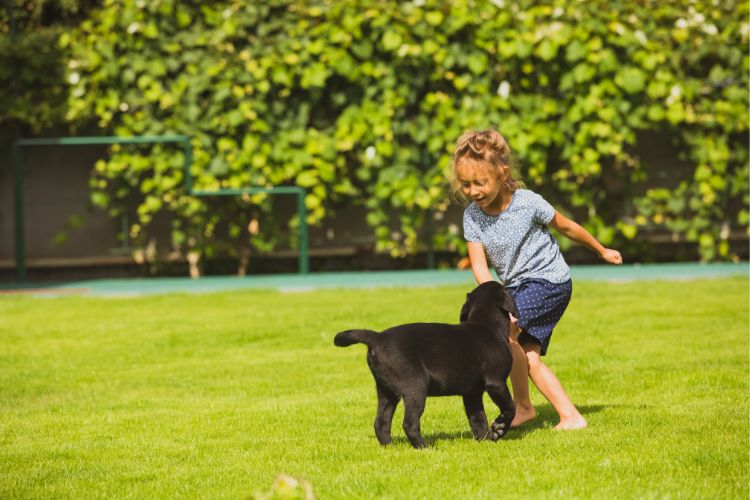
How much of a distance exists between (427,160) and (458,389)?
7.78 m

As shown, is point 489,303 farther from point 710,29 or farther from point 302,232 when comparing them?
point 710,29

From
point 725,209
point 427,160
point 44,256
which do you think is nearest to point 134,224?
point 44,256

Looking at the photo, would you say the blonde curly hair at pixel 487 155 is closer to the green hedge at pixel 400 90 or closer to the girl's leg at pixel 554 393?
the girl's leg at pixel 554 393

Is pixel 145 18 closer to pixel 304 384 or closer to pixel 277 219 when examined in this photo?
pixel 277 219

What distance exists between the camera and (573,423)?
16.8 feet

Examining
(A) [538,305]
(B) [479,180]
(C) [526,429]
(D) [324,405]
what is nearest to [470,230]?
(B) [479,180]

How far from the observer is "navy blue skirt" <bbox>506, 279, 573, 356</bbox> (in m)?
5.15

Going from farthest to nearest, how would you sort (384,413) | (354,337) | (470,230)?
1. (470,230)
2. (384,413)
3. (354,337)

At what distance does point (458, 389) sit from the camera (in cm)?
464

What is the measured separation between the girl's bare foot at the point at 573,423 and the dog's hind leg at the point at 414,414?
0.78 m

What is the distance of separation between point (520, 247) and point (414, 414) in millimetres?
1007

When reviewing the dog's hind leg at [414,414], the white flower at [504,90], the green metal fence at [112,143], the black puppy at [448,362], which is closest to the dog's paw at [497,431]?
the black puppy at [448,362]

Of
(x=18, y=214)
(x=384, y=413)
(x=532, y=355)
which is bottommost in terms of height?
(x=384, y=413)

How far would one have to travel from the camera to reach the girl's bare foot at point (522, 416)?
5.31m
